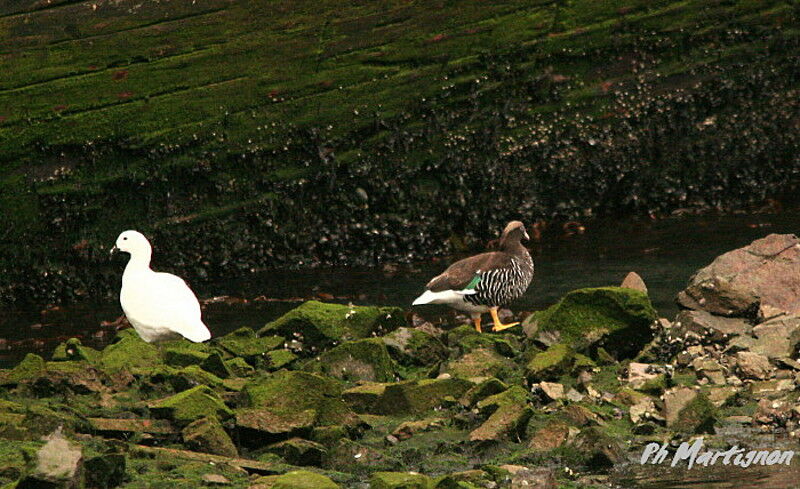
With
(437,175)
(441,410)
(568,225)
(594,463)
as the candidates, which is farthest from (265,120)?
(594,463)

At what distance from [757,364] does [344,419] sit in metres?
3.08

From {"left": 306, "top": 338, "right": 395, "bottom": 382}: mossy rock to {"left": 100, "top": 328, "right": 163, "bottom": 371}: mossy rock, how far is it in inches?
47.1

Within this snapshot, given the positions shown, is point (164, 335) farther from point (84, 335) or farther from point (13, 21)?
point (13, 21)

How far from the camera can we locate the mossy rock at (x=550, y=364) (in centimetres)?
966

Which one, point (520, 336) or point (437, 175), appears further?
point (437, 175)

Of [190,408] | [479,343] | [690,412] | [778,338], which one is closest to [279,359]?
[479,343]

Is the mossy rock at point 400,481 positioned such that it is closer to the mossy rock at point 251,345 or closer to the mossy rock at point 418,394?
the mossy rock at point 418,394

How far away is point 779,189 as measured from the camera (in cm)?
1708

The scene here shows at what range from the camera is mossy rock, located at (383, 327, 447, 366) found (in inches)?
420

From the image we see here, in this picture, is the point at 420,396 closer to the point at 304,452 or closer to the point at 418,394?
the point at 418,394

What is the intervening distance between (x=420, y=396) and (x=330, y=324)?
2138 millimetres

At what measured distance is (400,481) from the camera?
→ 6930 mm

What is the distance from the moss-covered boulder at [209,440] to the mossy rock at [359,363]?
7.17 feet

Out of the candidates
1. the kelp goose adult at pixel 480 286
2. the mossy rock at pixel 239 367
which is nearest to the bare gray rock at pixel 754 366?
the kelp goose adult at pixel 480 286
